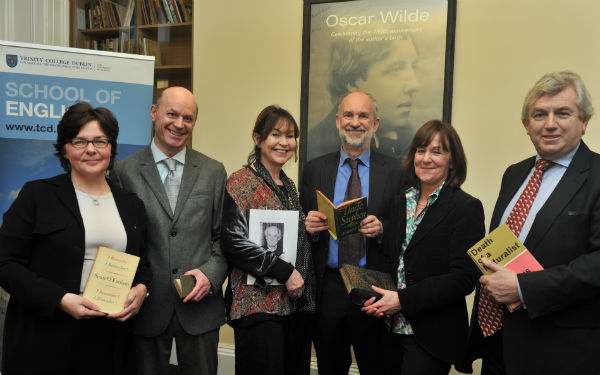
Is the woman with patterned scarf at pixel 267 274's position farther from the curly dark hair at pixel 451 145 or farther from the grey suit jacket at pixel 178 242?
the curly dark hair at pixel 451 145

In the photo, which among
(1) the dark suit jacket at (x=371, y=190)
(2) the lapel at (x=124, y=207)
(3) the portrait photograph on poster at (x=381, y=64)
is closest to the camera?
(2) the lapel at (x=124, y=207)

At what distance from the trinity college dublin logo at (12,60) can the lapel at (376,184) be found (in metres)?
2.13

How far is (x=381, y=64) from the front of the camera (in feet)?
11.6

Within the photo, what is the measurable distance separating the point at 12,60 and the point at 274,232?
190 centimetres

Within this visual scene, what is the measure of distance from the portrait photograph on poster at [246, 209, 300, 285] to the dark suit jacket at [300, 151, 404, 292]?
0.26 metres

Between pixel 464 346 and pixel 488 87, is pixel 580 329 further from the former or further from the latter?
pixel 488 87

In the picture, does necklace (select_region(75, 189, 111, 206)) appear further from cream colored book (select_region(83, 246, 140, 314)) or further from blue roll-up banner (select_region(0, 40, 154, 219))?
blue roll-up banner (select_region(0, 40, 154, 219))

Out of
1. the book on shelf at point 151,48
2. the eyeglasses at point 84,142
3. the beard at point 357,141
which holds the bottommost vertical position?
the eyeglasses at point 84,142

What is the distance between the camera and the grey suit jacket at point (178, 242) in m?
2.27

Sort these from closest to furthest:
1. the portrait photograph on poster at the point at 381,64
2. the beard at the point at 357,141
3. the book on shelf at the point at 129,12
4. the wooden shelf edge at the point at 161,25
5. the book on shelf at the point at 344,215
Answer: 1. the book on shelf at the point at 344,215
2. the beard at the point at 357,141
3. the portrait photograph on poster at the point at 381,64
4. the wooden shelf edge at the point at 161,25
5. the book on shelf at the point at 129,12

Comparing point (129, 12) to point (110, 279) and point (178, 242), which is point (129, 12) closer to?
point (178, 242)

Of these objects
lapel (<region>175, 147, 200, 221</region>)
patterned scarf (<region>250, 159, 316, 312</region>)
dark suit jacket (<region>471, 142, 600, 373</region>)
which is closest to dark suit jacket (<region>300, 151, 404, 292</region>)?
patterned scarf (<region>250, 159, 316, 312</region>)

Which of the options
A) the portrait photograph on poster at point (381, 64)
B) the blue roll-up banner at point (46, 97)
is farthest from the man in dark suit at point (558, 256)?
the blue roll-up banner at point (46, 97)

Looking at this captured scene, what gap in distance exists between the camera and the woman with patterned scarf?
7.34 feet
